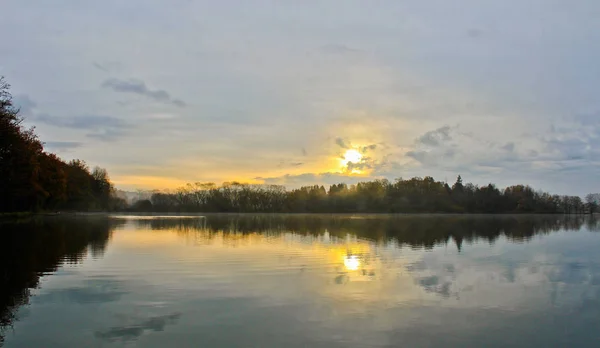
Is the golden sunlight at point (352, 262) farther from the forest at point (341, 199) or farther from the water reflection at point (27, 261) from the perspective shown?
the forest at point (341, 199)

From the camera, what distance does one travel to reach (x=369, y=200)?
156 metres

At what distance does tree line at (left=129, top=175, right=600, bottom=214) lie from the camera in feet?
507

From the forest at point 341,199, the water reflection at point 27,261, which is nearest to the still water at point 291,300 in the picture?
the water reflection at point 27,261

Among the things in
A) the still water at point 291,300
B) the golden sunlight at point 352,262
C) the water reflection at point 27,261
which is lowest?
the still water at point 291,300

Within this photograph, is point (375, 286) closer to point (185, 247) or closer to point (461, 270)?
point (461, 270)

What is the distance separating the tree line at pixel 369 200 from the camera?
15450 cm

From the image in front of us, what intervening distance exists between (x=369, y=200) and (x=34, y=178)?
355ft

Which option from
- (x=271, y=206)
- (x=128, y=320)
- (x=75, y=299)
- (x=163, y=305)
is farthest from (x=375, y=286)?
(x=271, y=206)

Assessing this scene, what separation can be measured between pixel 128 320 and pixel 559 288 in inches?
566

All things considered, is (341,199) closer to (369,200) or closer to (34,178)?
(369,200)

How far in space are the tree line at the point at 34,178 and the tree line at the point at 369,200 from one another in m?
41.1

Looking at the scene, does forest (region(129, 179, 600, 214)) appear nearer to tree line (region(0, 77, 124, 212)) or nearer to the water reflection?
tree line (region(0, 77, 124, 212))

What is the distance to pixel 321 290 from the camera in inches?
626

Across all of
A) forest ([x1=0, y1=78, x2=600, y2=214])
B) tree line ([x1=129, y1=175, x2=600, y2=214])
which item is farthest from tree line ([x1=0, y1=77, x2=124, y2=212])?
tree line ([x1=129, y1=175, x2=600, y2=214])
